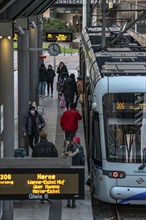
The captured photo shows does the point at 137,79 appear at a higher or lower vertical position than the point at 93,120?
higher

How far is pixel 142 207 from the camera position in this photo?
42.5ft

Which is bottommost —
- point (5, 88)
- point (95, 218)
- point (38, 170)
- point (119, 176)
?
point (95, 218)

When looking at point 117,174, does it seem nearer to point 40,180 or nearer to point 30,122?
point 40,180

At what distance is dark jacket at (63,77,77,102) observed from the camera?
893 inches

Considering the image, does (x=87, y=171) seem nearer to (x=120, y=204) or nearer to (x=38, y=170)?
(x=120, y=204)

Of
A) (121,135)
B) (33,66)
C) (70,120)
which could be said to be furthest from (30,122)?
(33,66)

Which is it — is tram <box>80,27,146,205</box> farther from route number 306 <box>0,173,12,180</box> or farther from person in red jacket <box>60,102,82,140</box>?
person in red jacket <box>60,102,82,140</box>

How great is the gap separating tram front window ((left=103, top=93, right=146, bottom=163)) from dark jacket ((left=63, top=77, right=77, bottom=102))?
10689 mm

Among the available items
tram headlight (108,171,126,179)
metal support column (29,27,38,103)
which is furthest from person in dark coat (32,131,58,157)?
metal support column (29,27,38,103)

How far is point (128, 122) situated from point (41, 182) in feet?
11.5

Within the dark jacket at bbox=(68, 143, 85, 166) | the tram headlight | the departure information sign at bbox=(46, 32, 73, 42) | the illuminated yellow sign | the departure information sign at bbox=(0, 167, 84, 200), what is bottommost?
the tram headlight

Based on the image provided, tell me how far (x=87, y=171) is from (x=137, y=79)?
341 centimetres

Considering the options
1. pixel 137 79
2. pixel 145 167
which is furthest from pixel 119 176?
pixel 137 79

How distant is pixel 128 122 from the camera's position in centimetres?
1196
